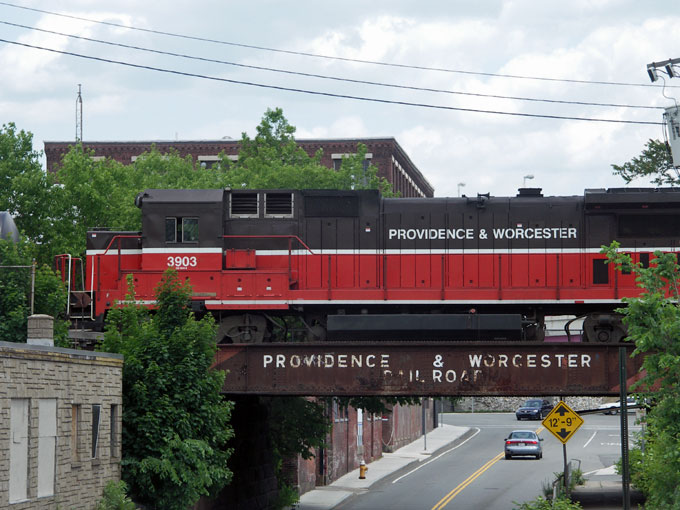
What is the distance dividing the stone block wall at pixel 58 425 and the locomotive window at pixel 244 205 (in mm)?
→ 6647

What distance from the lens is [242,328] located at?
2652 cm

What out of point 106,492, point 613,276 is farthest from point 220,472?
point 613,276

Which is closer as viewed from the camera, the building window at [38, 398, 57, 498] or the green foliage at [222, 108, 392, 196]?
the building window at [38, 398, 57, 498]

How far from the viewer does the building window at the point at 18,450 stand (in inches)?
677

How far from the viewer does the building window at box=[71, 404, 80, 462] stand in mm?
19938

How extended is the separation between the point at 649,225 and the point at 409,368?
7.81 metres

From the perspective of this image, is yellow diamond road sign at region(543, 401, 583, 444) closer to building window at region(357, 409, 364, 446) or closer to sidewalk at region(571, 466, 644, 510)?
sidewalk at region(571, 466, 644, 510)

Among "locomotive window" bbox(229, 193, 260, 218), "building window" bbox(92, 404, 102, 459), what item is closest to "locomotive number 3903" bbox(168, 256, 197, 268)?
"locomotive window" bbox(229, 193, 260, 218)

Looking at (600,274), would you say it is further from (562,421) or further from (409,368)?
(409,368)

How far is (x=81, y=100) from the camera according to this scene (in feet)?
223

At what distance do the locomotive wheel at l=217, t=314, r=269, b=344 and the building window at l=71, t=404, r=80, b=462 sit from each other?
6.67 meters

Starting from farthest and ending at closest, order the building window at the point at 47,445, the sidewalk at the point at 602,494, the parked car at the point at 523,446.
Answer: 1. the parked car at the point at 523,446
2. the sidewalk at the point at 602,494
3. the building window at the point at 47,445

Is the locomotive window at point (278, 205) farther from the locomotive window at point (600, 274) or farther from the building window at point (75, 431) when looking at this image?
the building window at point (75, 431)

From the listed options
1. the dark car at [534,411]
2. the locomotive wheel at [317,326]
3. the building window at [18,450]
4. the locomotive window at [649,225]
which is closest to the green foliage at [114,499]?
the building window at [18,450]
